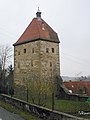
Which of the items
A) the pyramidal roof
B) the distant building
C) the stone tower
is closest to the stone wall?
the stone tower

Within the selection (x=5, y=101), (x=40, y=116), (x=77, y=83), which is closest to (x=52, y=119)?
(x=40, y=116)

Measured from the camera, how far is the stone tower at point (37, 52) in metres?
41.5

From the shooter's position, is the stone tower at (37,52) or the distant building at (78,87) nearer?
the stone tower at (37,52)

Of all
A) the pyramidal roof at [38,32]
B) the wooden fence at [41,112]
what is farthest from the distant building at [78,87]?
the wooden fence at [41,112]

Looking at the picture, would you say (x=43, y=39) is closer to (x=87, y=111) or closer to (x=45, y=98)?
(x=87, y=111)

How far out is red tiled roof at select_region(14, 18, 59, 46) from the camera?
140 feet

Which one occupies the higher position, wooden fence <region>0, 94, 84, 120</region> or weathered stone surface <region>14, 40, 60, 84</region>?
weathered stone surface <region>14, 40, 60, 84</region>

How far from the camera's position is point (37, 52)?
41594 mm

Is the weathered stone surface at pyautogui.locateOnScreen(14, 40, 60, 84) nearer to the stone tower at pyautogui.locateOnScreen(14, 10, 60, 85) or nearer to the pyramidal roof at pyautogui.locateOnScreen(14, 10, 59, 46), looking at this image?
the stone tower at pyautogui.locateOnScreen(14, 10, 60, 85)

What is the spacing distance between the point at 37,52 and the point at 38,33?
3.24m

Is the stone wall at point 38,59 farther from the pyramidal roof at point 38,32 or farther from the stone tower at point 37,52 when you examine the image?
the pyramidal roof at point 38,32

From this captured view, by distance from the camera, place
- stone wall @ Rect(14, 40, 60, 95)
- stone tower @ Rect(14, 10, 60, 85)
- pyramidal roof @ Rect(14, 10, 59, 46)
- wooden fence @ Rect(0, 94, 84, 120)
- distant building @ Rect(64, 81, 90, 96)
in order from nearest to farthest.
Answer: wooden fence @ Rect(0, 94, 84, 120)
stone wall @ Rect(14, 40, 60, 95)
stone tower @ Rect(14, 10, 60, 85)
pyramidal roof @ Rect(14, 10, 59, 46)
distant building @ Rect(64, 81, 90, 96)

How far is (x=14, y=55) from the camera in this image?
46.5 metres

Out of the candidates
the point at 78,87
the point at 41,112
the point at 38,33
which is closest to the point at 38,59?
the point at 38,33
